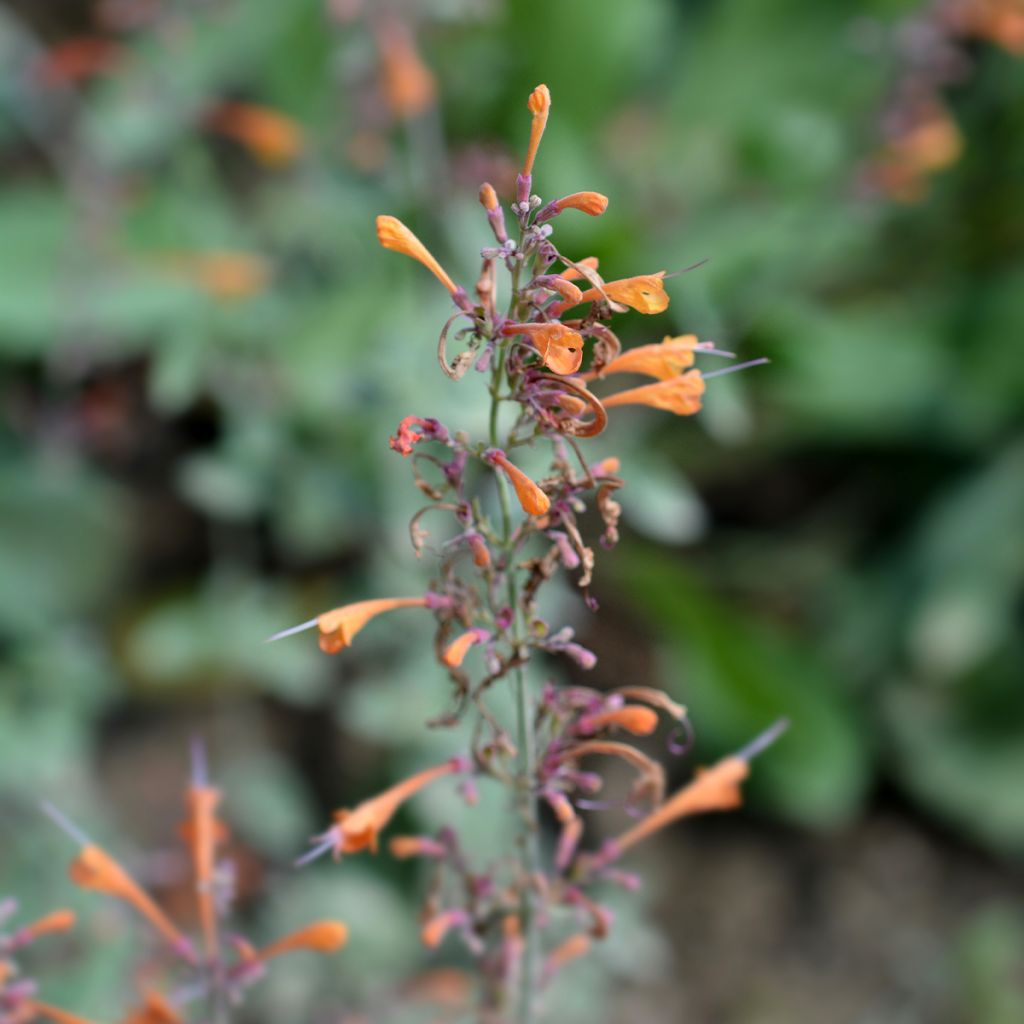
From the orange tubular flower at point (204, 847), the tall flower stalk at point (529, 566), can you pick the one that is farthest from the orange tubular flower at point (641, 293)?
the orange tubular flower at point (204, 847)

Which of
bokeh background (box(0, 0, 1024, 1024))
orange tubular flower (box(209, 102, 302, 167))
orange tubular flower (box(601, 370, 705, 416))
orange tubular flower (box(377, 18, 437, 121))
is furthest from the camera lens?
orange tubular flower (box(209, 102, 302, 167))

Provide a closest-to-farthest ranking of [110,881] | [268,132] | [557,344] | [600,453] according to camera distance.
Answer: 1. [557,344]
2. [110,881]
3. [600,453]
4. [268,132]

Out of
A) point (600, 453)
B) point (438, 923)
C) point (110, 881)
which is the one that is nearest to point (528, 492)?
point (438, 923)

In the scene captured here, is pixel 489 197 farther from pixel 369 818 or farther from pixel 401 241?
pixel 369 818

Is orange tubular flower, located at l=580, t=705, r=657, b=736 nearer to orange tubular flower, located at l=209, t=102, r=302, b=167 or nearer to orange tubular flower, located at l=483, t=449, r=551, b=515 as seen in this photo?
orange tubular flower, located at l=483, t=449, r=551, b=515

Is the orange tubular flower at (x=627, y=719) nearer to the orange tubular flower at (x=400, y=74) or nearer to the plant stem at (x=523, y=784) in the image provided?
the plant stem at (x=523, y=784)

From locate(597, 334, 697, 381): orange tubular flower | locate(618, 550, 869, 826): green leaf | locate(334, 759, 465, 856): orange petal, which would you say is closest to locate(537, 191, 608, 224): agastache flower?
locate(597, 334, 697, 381): orange tubular flower

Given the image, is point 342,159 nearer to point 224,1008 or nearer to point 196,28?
point 196,28
